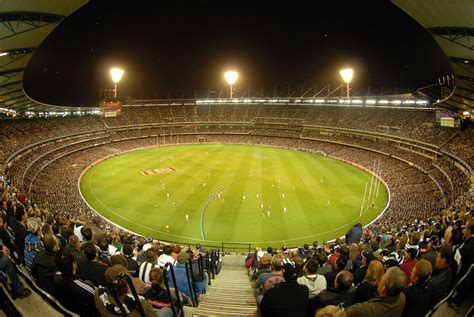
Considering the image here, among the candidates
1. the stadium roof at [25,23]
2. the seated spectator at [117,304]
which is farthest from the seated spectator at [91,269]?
the stadium roof at [25,23]

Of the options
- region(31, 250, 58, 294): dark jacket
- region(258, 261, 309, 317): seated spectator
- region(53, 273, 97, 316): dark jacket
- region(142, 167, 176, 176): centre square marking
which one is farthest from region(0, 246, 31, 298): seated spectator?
region(142, 167, 176, 176): centre square marking

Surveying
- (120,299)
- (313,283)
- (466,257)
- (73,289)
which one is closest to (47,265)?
(73,289)

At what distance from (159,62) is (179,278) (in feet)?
271

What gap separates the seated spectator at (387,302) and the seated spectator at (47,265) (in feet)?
17.5

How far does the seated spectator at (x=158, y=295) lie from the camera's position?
198 inches

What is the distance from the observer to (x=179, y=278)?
7.48 m

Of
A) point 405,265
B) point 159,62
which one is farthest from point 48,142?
point 405,265

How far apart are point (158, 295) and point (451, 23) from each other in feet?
57.1

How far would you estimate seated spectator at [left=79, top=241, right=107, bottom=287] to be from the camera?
6422 millimetres

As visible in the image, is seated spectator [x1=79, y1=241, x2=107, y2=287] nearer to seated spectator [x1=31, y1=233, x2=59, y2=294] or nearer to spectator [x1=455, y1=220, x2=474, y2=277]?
seated spectator [x1=31, y1=233, x2=59, y2=294]

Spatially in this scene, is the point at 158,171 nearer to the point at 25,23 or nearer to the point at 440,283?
the point at 25,23

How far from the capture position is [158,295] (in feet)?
17.3

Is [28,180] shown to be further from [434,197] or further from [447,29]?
[434,197]

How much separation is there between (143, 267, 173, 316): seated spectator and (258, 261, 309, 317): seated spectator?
1544mm
